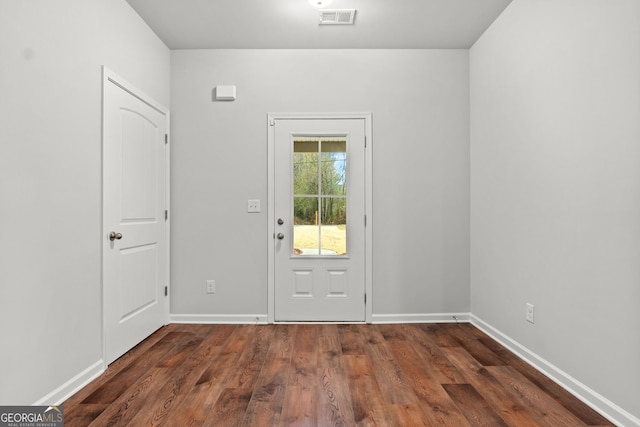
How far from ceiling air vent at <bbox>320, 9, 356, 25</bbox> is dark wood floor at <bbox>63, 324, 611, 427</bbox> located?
8.70 ft

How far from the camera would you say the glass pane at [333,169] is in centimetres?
367

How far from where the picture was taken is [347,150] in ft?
12.0

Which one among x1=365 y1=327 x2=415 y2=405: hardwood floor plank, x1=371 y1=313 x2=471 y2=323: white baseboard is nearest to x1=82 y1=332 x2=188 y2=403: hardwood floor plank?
x1=365 y1=327 x2=415 y2=405: hardwood floor plank

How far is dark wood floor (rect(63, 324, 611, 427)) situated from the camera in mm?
1921

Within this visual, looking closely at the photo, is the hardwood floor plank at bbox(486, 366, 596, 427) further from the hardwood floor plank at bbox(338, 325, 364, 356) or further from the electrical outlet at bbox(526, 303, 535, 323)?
the hardwood floor plank at bbox(338, 325, 364, 356)

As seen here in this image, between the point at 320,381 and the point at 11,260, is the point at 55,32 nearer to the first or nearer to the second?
the point at 11,260

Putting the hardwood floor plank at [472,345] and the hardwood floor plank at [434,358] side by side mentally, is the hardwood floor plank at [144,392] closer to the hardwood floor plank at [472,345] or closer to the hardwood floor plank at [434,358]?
the hardwood floor plank at [434,358]

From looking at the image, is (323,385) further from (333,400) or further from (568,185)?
(568,185)

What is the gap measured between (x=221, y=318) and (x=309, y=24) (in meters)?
2.79

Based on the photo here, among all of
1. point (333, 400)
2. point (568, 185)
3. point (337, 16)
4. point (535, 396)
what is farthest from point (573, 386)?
point (337, 16)

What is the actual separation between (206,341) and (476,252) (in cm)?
255

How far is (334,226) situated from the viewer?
367 cm

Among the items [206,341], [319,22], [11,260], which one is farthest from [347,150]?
[11,260]

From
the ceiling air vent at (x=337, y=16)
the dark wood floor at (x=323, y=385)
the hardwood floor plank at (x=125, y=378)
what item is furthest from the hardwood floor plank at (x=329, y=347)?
the ceiling air vent at (x=337, y=16)
